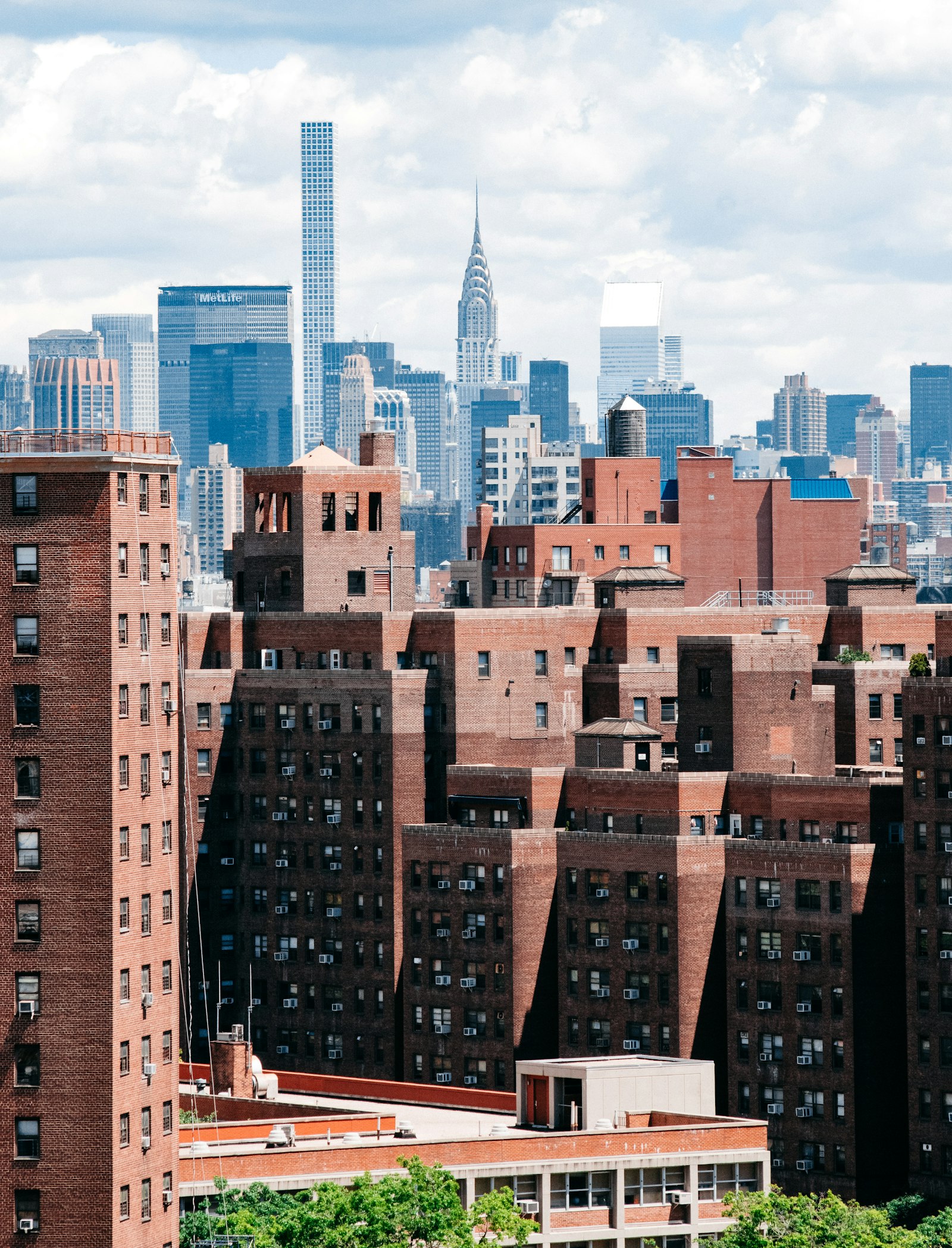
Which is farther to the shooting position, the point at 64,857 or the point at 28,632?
the point at 64,857

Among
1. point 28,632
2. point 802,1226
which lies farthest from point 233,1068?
point 28,632

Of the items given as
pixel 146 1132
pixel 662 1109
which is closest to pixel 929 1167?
pixel 662 1109

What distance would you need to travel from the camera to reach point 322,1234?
148 meters

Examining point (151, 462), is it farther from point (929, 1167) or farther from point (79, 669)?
point (929, 1167)

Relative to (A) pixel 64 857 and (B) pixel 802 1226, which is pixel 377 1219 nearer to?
(A) pixel 64 857

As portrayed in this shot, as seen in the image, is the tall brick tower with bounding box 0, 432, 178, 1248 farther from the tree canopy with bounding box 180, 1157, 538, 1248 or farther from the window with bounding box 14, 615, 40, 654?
the tree canopy with bounding box 180, 1157, 538, 1248

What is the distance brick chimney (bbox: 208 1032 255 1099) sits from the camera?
19250cm

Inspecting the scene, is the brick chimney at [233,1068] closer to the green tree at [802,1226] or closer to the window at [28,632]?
the green tree at [802,1226]

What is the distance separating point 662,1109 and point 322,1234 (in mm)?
38623

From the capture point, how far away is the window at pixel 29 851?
132 metres

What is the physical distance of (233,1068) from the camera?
19275 centimetres

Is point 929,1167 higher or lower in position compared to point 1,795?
lower

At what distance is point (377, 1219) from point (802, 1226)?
25957mm

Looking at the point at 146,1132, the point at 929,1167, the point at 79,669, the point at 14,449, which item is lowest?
the point at 929,1167
